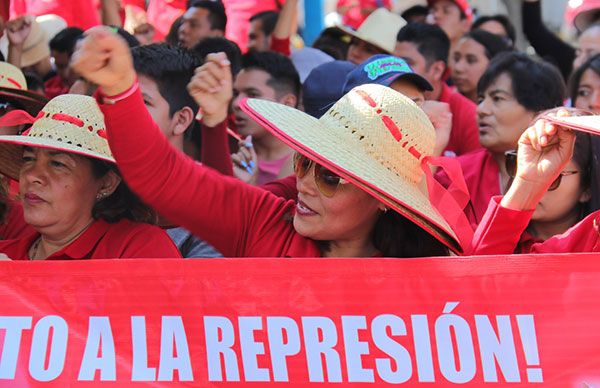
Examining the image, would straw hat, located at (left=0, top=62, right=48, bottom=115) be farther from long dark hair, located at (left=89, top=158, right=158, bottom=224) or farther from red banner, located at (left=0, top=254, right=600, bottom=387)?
red banner, located at (left=0, top=254, right=600, bottom=387)

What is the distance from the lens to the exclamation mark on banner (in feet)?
7.30

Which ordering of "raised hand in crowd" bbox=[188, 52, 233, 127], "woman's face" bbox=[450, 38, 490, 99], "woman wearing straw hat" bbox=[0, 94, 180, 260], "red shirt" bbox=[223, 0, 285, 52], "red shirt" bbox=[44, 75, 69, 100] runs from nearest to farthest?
1. "raised hand in crowd" bbox=[188, 52, 233, 127]
2. "woman wearing straw hat" bbox=[0, 94, 180, 260]
3. "woman's face" bbox=[450, 38, 490, 99]
4. "red shirt" bbox=[44, 75, 69, 100]
5. "red shirt" bbox=[223, 0, 285, 52]

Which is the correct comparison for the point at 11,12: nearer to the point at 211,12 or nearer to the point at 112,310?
the point at 211,12

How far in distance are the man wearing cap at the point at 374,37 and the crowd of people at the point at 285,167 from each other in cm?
151

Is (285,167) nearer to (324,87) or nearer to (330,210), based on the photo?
(324,87)

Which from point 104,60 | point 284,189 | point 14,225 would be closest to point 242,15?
point 14,225

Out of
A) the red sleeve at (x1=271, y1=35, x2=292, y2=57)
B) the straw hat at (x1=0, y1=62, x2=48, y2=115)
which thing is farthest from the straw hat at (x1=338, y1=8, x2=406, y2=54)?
the straw hat at (x1=0, y1=62, x2=48, y2=115)

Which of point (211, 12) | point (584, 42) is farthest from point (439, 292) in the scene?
point (211, 12)

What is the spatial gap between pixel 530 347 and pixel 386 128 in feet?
2.29

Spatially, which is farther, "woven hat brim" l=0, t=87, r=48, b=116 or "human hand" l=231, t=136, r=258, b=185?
"woven hat brim" l=0, t=87, r=48, b=116

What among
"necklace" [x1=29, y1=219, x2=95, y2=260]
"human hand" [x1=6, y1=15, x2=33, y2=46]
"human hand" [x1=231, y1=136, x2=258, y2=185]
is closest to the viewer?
"necklace" [x1=29, y1=219, x2=95, y2=260]

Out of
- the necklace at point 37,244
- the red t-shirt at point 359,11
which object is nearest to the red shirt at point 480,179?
the necklace at point 37,244

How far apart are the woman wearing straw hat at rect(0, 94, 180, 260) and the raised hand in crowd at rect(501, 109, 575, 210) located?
1.03 meters

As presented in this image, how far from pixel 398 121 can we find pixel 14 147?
135 cm
